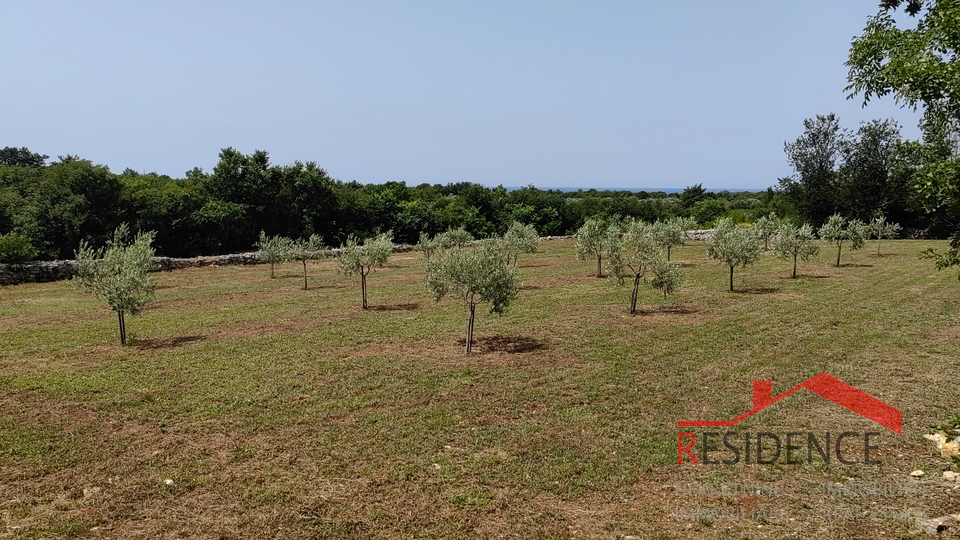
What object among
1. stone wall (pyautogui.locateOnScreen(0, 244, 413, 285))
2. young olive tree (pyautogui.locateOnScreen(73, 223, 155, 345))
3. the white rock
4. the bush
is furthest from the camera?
stone wall (pyautogui.locateOnScreen(0, 244, 413, 285))

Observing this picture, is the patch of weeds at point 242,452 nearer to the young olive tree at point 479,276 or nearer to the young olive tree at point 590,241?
the young olive tree at point 479,276

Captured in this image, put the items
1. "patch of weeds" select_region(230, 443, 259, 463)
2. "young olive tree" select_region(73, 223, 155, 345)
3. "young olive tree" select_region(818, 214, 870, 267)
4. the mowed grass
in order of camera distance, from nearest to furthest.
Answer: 1. the mowed grass
2. "patch of weeds" select_region(230, 443, 259, 463)
3. "young olive tree" select_region(73, 223, 155, 345)
4. "young olive tree" select_region(818, 214, 870, 267)

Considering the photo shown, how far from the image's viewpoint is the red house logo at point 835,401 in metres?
13.0

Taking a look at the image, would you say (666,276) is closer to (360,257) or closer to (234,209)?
(360,257)

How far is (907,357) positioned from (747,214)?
68292mm

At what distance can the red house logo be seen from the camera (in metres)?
13.0

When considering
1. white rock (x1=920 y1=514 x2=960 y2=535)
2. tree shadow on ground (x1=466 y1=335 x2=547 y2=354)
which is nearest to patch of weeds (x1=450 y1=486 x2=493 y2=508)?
white rock (x1=920 y1=514 x2=960 y2=535)

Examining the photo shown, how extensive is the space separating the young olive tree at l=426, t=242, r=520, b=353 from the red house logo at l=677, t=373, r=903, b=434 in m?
7.91

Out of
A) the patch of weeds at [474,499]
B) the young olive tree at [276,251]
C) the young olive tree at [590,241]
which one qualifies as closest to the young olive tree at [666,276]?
the young olive tree at [590,241]

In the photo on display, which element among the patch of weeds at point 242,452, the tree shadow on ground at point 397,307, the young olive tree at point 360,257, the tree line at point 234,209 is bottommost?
the patch of weeds at point 242,452

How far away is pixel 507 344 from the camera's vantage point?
20.7 meters

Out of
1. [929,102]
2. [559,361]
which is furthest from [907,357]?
[559,361]

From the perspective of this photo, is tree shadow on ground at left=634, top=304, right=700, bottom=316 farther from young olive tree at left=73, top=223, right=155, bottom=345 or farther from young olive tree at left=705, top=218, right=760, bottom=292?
young olive tree at left=73, top=223, right=155, bottom=345

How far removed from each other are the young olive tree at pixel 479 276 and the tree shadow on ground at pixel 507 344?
0.94 m
